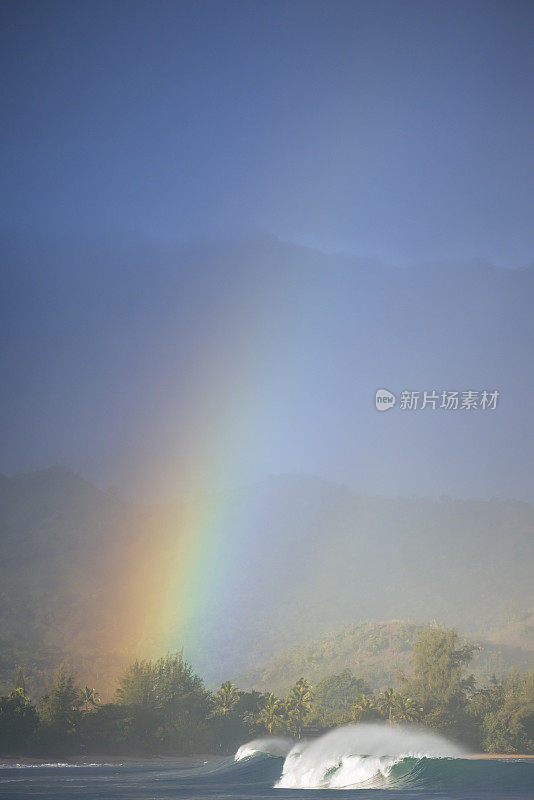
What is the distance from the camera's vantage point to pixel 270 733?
93.9 meters

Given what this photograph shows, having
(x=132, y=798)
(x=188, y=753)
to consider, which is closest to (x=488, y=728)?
(x=188, y=753)

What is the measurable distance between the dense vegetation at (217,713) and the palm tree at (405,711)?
0.39 feet

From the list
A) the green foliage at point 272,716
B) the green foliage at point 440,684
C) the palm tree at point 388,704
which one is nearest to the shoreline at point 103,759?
the green foliage at point 440,684

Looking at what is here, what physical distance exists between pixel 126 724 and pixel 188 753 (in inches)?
424

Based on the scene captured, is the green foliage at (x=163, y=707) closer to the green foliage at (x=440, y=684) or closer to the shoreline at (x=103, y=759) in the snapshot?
the shoreline at (x=103, y=759)

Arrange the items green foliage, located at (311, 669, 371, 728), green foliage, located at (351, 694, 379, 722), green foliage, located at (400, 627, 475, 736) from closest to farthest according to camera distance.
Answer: green foliage, located at (400, 627, 475, 736)
green foliage, located at (351, 694, 379, 722)
green foliage, located at (311, 669, 371, 728)

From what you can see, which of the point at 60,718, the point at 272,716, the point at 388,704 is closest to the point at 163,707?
the point at 272,716

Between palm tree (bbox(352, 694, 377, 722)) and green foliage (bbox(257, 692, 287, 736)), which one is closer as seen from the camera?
green foliage (bbox(257, 692, 287, 736))

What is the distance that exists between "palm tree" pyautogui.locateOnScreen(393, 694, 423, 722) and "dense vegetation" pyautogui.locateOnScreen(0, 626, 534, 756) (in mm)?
118

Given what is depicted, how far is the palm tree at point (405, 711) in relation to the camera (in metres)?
95.5

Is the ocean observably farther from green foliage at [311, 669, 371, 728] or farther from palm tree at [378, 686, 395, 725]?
green foliage at [311, 669, 371, 728]

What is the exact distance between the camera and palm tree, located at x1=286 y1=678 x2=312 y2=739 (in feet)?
328

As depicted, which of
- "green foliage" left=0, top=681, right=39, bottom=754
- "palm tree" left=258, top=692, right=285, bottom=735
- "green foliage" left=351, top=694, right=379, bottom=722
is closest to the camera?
"green foliage" left=0, top=681, right=39, bottom=754

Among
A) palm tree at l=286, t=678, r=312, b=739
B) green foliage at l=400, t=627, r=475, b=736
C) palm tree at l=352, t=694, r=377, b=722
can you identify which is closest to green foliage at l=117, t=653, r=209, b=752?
palm tree at l=286, t=678, r=312, b=739
